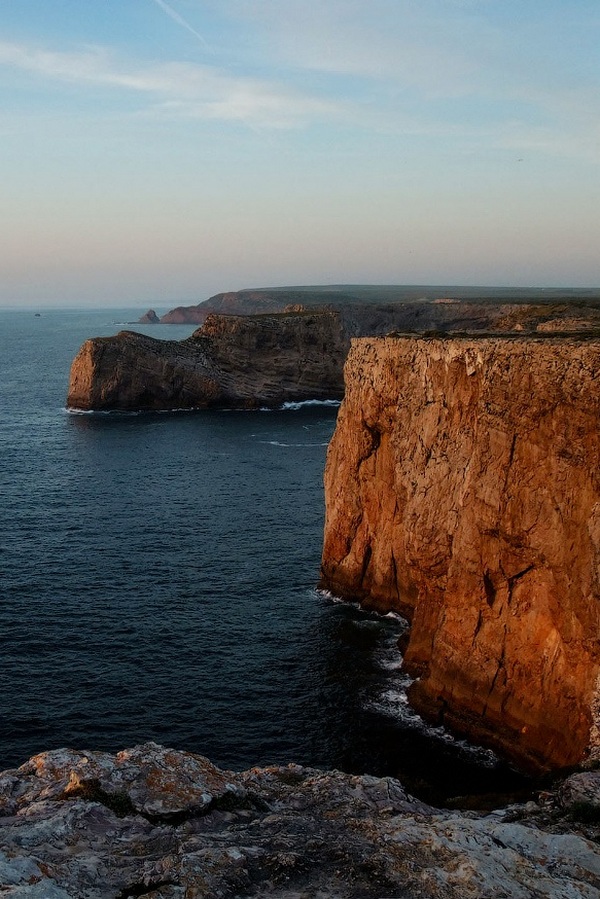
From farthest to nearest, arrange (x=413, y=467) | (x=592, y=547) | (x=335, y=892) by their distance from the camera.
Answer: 1. (x=413, y=467)
2. (x=592, y=547)
3. (x=335, y=892)

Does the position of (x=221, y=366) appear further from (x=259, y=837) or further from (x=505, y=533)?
(x=259, y=837)

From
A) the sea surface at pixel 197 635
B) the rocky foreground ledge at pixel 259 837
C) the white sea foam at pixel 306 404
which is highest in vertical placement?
the white sea foam at pixel 306 404

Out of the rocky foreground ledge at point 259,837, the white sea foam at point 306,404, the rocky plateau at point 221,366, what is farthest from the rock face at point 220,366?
the rocky foreground ledge at point 259,837

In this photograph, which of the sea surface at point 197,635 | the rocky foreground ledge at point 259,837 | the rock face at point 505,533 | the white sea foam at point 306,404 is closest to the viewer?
the rocky foreground ledge at point 259,837

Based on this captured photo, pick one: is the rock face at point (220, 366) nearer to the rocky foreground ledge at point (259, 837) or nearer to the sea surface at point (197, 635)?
the sea surface at point (197, 635)

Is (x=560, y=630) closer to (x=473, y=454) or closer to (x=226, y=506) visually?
(x=473, y=454)

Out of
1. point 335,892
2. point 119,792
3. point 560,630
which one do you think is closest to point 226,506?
point 560,630

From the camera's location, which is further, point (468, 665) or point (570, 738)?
point (468, 665)
